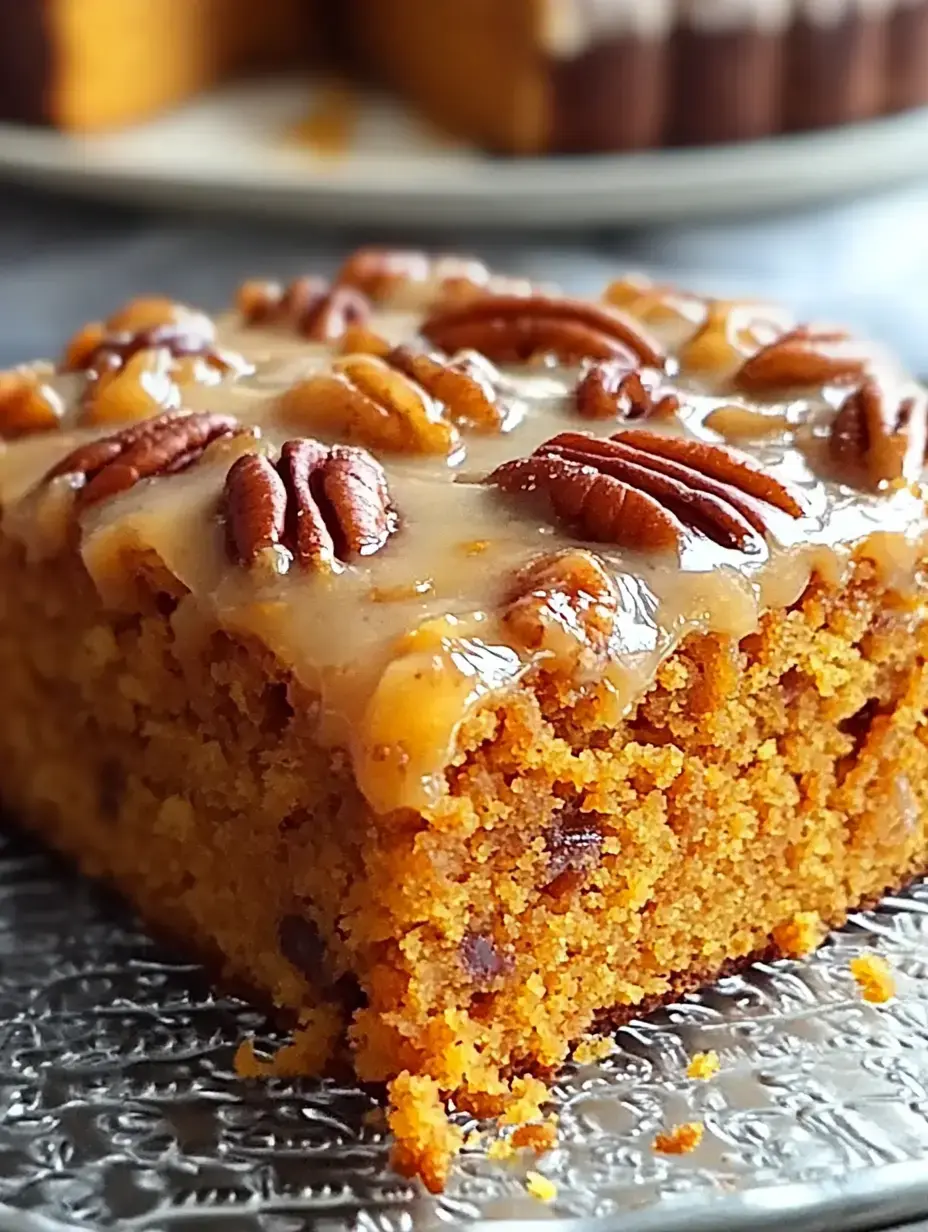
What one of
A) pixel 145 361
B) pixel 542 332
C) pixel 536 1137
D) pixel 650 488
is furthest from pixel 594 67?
pixel 536 1137

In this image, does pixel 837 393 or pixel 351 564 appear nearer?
pixel 351 564

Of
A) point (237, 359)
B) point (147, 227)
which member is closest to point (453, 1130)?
point (237, 359)

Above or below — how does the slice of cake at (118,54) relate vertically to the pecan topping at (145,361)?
above

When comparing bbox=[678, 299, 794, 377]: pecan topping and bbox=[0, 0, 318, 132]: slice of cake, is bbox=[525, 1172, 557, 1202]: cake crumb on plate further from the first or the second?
bbox=[0, 0, 318, 132]: slice of cake

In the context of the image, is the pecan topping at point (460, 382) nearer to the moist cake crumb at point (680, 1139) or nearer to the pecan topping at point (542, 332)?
the pecan topping at point (542, 332)

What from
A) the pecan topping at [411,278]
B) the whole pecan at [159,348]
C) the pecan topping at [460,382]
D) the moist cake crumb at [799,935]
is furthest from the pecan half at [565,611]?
the pecan topping at [411,278]

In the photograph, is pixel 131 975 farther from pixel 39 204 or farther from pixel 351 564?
pixel 39 204

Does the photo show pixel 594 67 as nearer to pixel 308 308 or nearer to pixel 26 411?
pixel 308 308
